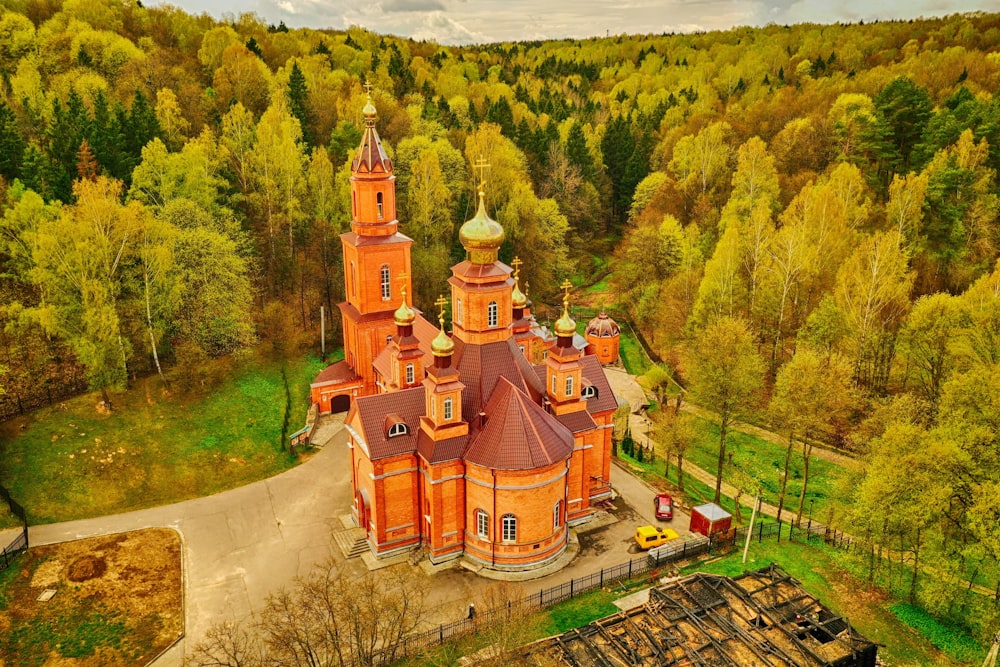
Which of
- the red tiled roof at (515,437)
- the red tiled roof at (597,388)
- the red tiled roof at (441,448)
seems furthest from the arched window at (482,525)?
the red tiled roof at (597,388)

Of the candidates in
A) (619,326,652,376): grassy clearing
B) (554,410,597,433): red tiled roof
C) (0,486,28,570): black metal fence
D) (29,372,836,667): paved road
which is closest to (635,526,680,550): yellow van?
(29,372,836,667): paved road

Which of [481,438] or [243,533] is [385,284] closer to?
[481,438]

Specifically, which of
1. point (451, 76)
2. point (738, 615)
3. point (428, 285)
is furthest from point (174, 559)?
point (451, 76)

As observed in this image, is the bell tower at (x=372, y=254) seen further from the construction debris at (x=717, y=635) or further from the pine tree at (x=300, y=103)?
the pine tree at (x=300, y=103)

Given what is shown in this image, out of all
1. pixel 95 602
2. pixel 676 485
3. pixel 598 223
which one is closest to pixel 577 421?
pixel 676 485

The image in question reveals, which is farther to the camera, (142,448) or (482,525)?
(142,448)

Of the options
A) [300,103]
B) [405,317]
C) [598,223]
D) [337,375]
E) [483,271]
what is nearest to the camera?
[483,271]

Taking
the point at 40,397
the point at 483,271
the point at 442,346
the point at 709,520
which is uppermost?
the point at 483,271
